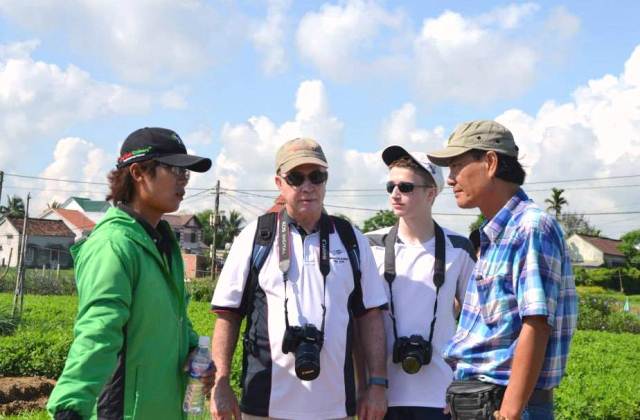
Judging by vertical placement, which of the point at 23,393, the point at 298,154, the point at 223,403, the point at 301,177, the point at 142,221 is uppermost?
the point at 298,154

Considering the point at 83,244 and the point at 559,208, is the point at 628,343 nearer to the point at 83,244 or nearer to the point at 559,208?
the point at 83,244

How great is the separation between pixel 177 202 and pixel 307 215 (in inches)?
32.4

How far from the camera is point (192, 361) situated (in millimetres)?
3014

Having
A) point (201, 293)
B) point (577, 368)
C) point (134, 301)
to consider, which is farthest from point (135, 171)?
point (201, 293)

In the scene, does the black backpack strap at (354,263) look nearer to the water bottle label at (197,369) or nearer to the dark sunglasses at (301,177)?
the dark sunglasses at (301,177)

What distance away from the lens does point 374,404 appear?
3.57 metres

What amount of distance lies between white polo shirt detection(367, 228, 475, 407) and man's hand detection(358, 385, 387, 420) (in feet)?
0.44

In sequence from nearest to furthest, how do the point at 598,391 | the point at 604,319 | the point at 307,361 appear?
the point at 307,361, the point at 598,391, the point at 604,319

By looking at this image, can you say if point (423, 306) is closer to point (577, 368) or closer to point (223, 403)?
point (223, 403)

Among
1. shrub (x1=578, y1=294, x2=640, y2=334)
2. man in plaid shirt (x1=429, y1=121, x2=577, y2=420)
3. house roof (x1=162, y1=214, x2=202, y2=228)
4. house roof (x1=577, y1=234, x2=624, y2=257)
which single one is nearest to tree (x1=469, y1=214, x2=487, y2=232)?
man in plaid shirt (x1=429, y1=121, x2=577, y2=420)

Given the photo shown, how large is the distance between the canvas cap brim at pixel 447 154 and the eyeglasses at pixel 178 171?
1150mm

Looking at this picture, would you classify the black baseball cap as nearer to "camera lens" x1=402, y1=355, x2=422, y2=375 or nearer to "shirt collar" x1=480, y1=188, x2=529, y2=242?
"shirt collar" x1=480, y1=188, x2=529, y2=242

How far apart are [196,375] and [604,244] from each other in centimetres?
7805

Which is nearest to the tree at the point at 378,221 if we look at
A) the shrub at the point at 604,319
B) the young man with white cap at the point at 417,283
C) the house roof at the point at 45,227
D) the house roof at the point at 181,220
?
the house roof at the point at 181,220
